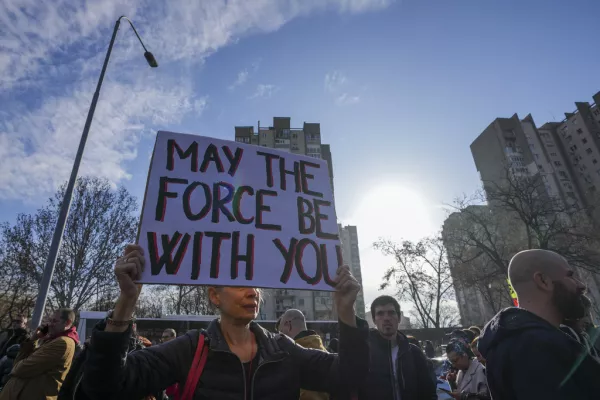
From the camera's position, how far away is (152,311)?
43.2 meters

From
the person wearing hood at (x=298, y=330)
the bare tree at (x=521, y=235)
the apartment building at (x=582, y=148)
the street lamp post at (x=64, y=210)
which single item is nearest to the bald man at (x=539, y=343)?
the person wearing hood at (x=298, y=330)

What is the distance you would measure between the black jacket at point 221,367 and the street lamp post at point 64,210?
21.4 feet

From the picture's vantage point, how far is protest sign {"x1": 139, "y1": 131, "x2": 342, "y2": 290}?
2.03 meters

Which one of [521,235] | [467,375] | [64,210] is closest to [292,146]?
[521,235]

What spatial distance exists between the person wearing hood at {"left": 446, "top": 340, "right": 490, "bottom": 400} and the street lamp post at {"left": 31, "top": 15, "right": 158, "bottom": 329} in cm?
731

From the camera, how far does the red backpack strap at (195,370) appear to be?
1.70 meters

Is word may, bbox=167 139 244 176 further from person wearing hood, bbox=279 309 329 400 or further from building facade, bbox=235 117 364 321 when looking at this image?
building facade, bbox=235 117 364 321

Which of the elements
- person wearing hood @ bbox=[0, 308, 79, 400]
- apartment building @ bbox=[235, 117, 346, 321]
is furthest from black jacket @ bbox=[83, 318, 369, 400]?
apartment building @ bbox=[235, 117, 346, 321]

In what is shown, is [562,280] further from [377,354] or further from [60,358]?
[60,358]

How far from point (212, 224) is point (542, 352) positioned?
76.8 inches

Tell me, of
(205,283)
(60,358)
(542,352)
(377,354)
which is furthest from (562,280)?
(60,358)

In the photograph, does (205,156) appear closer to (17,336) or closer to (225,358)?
(225,358)

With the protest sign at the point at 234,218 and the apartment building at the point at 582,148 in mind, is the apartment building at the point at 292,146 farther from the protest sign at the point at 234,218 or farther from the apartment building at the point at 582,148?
the protest sign at the point at 234,218

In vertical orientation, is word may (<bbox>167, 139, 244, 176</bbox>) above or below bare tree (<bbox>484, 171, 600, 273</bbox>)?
below
